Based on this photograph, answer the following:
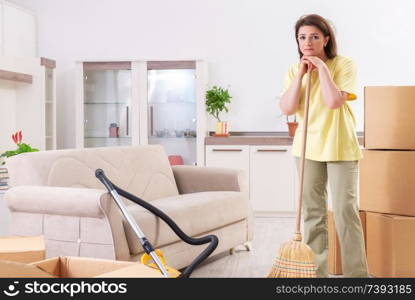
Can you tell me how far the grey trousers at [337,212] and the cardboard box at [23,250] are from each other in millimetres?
1308

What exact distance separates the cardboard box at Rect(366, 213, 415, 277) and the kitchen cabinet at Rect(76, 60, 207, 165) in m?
3.08

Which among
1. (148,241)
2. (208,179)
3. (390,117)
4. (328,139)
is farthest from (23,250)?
(208,179)

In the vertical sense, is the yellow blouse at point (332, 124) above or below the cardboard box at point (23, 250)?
above

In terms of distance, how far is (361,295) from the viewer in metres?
1.60

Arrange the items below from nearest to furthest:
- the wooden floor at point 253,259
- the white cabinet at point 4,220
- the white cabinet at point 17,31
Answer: the wooden floor at point 253,259 < the white cabinet at point 4,220 < the white cabinet at point 17,31

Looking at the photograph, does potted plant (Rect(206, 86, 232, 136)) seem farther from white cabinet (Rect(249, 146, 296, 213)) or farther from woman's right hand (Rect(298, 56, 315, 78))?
woman's right hand (Rect(298, 56, 315, 78))

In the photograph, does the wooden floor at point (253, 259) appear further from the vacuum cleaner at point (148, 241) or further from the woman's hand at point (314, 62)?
the woman's hand at point (314, 62)

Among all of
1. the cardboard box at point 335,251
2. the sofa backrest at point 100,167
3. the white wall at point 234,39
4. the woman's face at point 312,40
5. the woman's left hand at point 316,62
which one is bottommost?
the cardboard box at point 335,251

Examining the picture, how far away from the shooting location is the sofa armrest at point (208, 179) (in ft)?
15.1

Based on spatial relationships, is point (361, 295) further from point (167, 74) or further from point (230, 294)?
point (167, 74)

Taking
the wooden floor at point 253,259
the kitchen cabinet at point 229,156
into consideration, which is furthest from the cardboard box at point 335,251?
the kitchen cabinet at point 229,156

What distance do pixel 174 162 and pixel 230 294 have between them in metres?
5.16

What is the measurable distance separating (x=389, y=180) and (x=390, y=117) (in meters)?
0.34

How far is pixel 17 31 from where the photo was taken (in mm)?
6453
